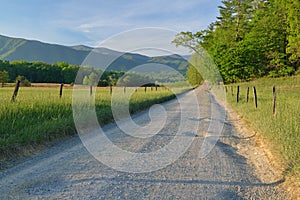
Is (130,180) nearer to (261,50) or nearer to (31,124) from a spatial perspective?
(31,124)

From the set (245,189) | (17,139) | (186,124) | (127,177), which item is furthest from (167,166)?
(186,124)

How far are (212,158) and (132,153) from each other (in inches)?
63.3

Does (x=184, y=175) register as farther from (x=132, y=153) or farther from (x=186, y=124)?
(x=186, y=124)

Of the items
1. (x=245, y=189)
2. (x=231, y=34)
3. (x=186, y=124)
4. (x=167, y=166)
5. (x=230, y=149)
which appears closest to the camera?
(x=245, y=189)

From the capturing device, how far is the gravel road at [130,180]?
121 inches

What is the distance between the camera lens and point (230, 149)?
5.58m

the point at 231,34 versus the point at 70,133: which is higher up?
the point at 231,34

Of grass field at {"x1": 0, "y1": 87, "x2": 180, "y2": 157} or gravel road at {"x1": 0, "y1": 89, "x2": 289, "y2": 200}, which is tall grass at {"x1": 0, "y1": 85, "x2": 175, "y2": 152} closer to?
grass field at {"x1": 0, "y1": 87, "x2": 180, "y2": 157}

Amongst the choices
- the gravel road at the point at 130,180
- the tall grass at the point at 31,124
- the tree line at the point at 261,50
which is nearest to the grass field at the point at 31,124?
the tall grass at the point at 31,124

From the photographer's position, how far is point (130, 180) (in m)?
3.53

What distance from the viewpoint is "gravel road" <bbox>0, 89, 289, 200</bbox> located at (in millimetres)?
3072

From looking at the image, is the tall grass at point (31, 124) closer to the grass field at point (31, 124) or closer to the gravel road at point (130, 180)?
the grass field at point (31, 124)

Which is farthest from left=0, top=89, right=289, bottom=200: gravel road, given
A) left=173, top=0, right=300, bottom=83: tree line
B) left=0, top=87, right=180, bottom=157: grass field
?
left=173, top=0, right=300, bottom=83: tree line

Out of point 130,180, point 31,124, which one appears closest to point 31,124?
point 31,124
